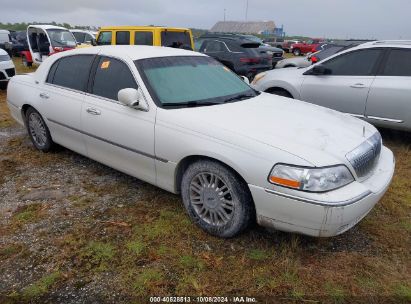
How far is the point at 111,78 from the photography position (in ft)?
12.7

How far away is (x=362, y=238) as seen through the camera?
10.6 ft

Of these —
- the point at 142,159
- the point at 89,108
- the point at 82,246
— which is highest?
the point at 89,108

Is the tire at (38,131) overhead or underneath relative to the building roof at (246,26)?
underneath

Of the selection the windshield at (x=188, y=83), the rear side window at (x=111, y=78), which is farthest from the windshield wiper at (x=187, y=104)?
the rear side window at (x=111, y=78)

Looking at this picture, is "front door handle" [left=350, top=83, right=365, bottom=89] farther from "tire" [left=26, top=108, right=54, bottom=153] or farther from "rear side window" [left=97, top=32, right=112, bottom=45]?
"rear side window" [left=97, top=32, right=112, bottom=45]

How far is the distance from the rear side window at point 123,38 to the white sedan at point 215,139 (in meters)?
5.84

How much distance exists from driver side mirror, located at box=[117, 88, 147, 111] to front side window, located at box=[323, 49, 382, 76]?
3.80 m

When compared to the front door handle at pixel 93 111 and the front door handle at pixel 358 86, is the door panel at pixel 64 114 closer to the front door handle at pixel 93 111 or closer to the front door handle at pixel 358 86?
the front door handle at pixel 93 111

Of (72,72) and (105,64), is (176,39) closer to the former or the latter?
(72,72)

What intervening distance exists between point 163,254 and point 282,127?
1.45 m

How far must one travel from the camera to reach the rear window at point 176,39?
984 cm

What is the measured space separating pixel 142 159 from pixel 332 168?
1764mm

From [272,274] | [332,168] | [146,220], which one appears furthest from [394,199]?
[146,220]

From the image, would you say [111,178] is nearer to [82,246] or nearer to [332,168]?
[82,246]
